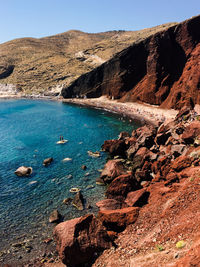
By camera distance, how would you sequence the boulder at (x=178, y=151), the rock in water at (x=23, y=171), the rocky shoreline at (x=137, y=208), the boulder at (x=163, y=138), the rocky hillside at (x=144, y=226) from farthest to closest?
the boulder at (x=163, y=138)
the rock in water at (x=23, y=171)
the boulder at (x=178, y=151)
the rocky shoreline at (x=137, y=208)
the rocky hillside at (x=144, y=226)

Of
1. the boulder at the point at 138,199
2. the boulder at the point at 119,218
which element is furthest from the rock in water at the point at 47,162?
the boulder at the point at 119,218

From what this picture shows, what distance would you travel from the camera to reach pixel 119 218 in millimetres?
18578

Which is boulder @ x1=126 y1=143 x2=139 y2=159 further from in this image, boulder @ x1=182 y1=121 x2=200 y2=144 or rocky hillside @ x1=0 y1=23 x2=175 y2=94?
rocky hillside @ x1=0 y1=23 x2=175 y2=94

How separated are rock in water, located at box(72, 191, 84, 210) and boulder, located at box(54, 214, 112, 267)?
7472 mm

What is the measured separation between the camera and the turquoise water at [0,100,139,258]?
22.5 meters

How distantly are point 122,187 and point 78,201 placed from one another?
619 centimetres

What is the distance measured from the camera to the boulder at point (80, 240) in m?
15.4

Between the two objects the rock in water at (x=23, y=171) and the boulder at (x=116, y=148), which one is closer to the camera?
the rock in water at (x=23, y=171)

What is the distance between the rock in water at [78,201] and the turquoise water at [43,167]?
2.22ft

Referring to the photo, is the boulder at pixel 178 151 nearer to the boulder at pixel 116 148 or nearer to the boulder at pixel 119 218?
the boulder at pixel 116 148

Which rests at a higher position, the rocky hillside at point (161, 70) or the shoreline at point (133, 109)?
the rocky hillside at point (161, 70)

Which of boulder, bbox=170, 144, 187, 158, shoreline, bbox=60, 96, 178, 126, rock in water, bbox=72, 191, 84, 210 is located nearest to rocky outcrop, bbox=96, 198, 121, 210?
rock in water, bbox=72, 191, 84, 210

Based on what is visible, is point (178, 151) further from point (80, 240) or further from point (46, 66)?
point (46, 66)

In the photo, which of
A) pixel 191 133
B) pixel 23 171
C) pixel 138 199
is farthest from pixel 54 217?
pixel 191 133
